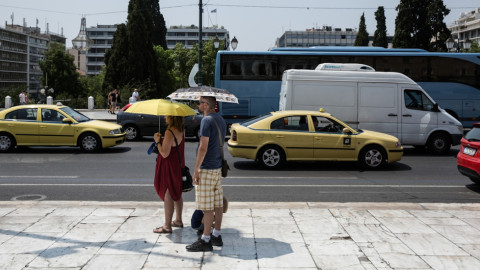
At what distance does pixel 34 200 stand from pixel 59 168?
374 centimetres

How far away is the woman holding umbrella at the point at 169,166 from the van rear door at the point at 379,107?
10074 mm

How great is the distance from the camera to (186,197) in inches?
351

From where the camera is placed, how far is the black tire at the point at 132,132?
18.8 m

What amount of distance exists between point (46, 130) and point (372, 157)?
9.21 m

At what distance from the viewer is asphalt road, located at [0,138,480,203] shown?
29.7ft

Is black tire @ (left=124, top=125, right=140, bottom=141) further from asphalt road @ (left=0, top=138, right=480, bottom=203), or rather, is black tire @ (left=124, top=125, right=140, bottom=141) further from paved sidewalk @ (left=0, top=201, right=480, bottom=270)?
paved sidewalk @ (left=0, top=201, right=480, bottom=270)

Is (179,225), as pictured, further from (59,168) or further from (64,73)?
(64,73)

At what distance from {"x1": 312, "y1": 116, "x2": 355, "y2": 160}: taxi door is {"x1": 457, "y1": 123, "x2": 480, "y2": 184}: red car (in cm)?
281

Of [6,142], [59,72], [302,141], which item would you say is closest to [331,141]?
[302,141]

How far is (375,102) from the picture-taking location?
15.2 meters

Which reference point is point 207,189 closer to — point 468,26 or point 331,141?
point 331,141

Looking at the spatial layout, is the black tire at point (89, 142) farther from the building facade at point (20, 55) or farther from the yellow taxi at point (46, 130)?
the building facade at point (20, 55)

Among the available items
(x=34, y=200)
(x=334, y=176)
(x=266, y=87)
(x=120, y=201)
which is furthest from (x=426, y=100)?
(x=34, y=200)

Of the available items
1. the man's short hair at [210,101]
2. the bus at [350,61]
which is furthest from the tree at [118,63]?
the man's short hair at [210,101]
